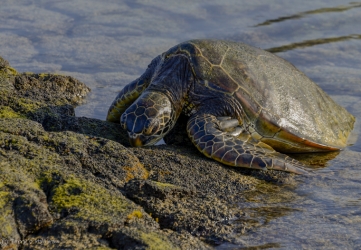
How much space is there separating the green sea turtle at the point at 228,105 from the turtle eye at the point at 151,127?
0.03 feet

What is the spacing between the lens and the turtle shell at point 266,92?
664cm

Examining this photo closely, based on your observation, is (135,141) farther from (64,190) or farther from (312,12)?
(312,12)

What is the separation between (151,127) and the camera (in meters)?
6.11

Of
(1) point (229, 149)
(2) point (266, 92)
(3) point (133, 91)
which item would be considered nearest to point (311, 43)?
(2) point (266, 92)

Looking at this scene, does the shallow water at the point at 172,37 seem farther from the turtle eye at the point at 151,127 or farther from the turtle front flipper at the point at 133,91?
the turtle eye at the point at 151,127

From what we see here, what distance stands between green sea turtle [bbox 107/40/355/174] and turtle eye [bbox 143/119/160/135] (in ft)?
0.03

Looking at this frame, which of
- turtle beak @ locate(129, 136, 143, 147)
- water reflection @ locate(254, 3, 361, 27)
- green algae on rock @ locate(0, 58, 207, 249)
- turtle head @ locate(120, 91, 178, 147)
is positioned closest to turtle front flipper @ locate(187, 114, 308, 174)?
turtle head @ locate(120, 91, 178, 147)

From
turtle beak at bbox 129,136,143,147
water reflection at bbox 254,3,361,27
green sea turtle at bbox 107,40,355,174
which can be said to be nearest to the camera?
turtle beak at bbox 129,136,143,147

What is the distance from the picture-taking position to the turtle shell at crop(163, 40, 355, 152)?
6641mm

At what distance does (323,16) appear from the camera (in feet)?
41.1

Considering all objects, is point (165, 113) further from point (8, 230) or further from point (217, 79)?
point (8, 230)

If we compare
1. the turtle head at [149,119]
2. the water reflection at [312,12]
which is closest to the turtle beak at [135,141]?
the turtle head at [149,119]

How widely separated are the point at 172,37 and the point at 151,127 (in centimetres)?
540

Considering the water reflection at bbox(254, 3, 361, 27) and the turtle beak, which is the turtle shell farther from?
the water reflection at bbox(254, 3, 361, 27)
